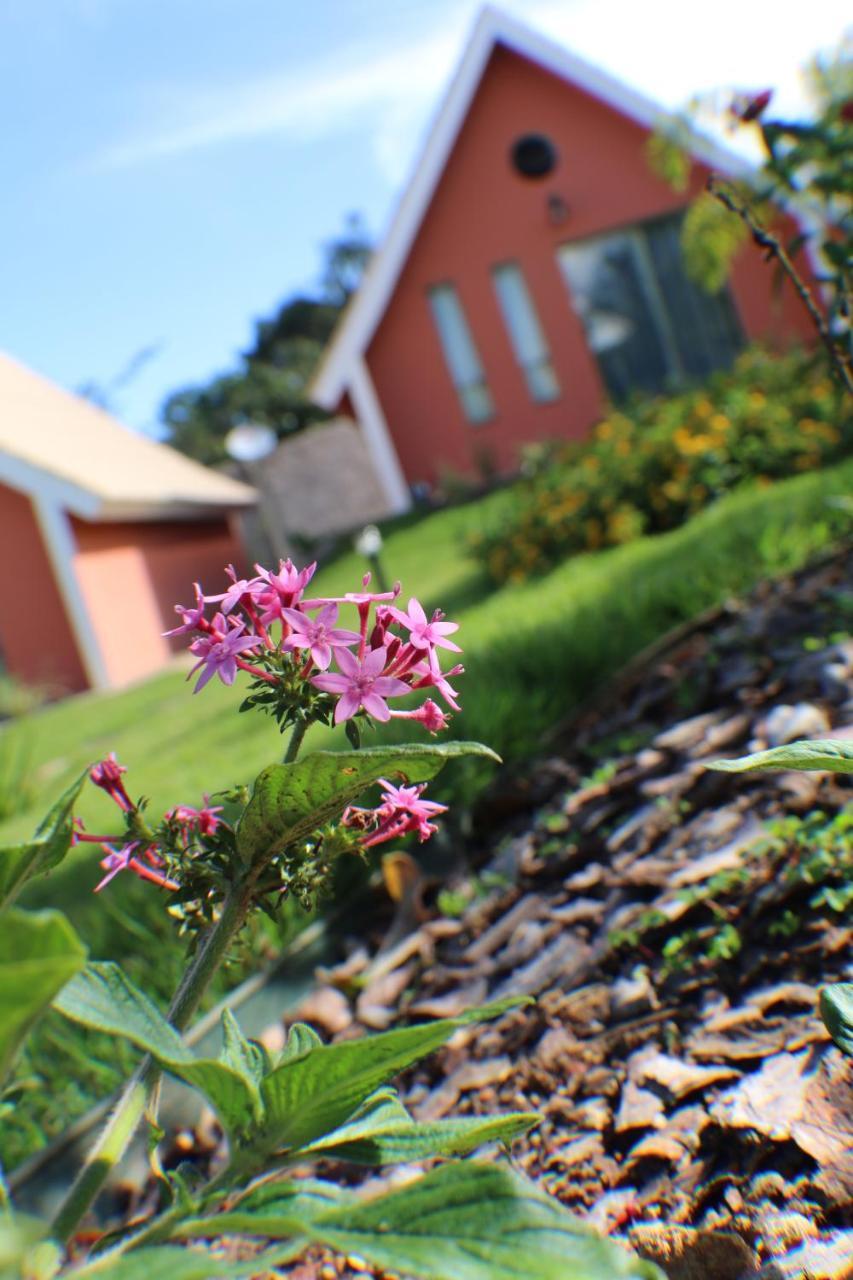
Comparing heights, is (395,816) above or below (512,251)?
below

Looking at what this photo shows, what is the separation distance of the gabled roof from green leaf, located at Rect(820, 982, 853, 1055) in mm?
14693

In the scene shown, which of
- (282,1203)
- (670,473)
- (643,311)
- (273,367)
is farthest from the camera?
(273,367)

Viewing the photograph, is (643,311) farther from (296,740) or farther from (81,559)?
(296,740)

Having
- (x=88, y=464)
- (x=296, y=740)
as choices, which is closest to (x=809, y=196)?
(x=296, y=740)

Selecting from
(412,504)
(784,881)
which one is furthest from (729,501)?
(412,504)

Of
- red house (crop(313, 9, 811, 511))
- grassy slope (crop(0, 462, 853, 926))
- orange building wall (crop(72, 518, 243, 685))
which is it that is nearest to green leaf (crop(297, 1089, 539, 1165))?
grassy slope (crop(0, 462, 853, 926))

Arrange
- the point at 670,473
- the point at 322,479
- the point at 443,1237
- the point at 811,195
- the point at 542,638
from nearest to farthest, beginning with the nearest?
the point at 443,1237 < the point at 811,195 < the point at 542,638 < the point at 670,473 < the point at 322,479

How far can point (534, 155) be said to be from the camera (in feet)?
51.9

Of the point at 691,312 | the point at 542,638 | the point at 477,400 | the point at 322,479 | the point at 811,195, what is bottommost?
the point at 542,638

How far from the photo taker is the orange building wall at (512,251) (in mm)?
15727

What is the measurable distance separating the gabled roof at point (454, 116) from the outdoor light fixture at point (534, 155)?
0.81m

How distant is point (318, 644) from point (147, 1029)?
356 mm

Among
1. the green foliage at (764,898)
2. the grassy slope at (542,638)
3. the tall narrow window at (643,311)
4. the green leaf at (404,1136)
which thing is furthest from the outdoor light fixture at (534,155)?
the green leaf at (404,1136)

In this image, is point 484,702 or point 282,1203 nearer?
point 282,1203
